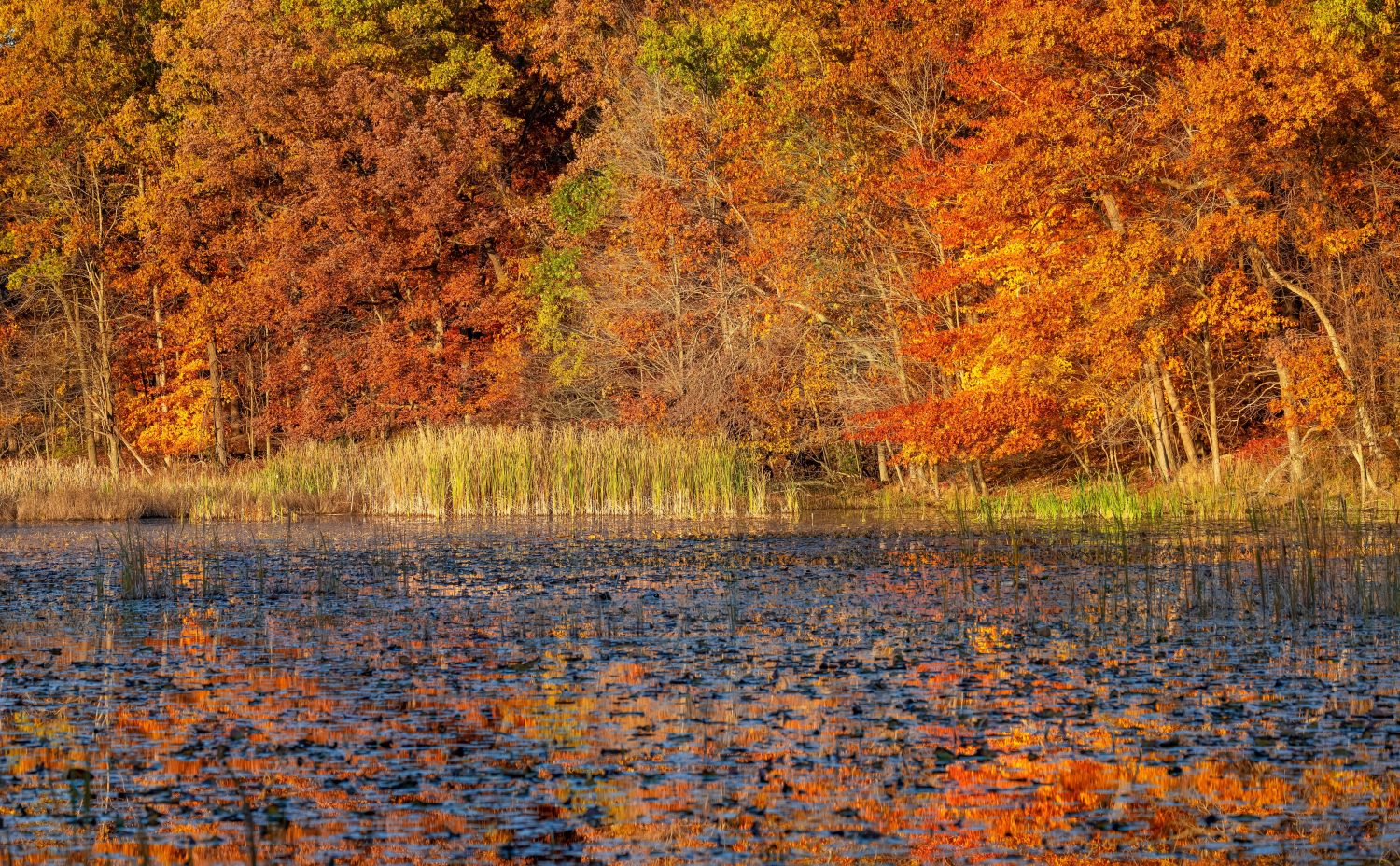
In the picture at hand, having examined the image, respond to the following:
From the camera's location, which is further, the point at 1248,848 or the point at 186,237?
the point at 186,237

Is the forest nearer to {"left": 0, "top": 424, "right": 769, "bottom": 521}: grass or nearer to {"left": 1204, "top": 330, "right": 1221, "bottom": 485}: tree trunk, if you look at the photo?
{"left": 1204, "top": 330, "right": 1221, "bottom": 485}: tree trunk

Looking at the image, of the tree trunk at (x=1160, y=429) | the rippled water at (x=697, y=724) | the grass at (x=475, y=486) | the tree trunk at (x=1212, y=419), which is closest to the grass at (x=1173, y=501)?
the tree trunk at (x=1212, y=419)

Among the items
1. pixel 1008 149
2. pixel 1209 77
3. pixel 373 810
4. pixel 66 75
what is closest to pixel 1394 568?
pixel 373 810

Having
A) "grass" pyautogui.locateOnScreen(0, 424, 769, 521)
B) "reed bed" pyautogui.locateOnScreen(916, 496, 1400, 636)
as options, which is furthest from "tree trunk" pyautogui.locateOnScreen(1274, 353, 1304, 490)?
"grass" pyautogui.locateOnScreen(0, 424, 769, 521)

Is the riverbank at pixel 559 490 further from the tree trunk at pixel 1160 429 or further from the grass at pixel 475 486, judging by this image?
the tree trunk at pixel 1160 429

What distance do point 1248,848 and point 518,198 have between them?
114 feet

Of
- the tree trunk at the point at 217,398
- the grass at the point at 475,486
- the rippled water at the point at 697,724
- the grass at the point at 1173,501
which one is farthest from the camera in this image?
the tree trunk at the point at 217,398

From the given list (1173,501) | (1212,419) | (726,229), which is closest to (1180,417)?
(1212,419)

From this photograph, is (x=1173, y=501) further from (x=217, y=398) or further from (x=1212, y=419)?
(x=217, y=398)

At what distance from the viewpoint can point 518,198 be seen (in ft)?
128

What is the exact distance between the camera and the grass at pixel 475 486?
2402 cm

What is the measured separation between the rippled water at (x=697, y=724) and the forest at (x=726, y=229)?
37.1ft

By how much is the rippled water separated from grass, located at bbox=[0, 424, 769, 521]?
10702 millimetres

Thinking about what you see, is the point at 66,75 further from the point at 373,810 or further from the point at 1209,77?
the point at 373,810
